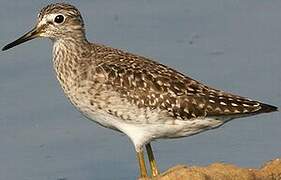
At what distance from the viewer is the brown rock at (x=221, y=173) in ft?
40.2

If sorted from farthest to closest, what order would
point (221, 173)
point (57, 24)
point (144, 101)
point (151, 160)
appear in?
point (57, 24)
point (151, 160)
point (144, 101)
point (221, 173)

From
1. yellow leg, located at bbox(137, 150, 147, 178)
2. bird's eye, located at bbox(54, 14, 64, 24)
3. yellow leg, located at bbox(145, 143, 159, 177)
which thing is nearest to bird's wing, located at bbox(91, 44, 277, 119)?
yellow leg, located at bbox(137, 150, 147, 178)

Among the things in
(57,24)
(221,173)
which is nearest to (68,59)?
(57,24)

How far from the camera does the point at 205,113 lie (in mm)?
14000

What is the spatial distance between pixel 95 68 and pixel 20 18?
431 cm

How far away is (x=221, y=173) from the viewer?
12.7 meters

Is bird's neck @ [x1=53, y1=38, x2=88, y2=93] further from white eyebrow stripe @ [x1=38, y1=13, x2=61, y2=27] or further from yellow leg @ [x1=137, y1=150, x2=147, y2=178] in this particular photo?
yellow leg @ [x1=137, y1=150, x2=147, y2=178]

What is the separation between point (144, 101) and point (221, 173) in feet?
5.79

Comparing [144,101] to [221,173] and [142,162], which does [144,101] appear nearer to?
[142,162]

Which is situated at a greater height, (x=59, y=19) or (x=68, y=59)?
(x=59, y=19)

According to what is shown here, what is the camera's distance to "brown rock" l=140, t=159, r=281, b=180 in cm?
1225

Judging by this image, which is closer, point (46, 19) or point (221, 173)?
point (221, 173)

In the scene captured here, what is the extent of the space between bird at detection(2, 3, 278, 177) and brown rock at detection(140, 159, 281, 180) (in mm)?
1144

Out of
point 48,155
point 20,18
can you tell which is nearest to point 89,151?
point 48,155
